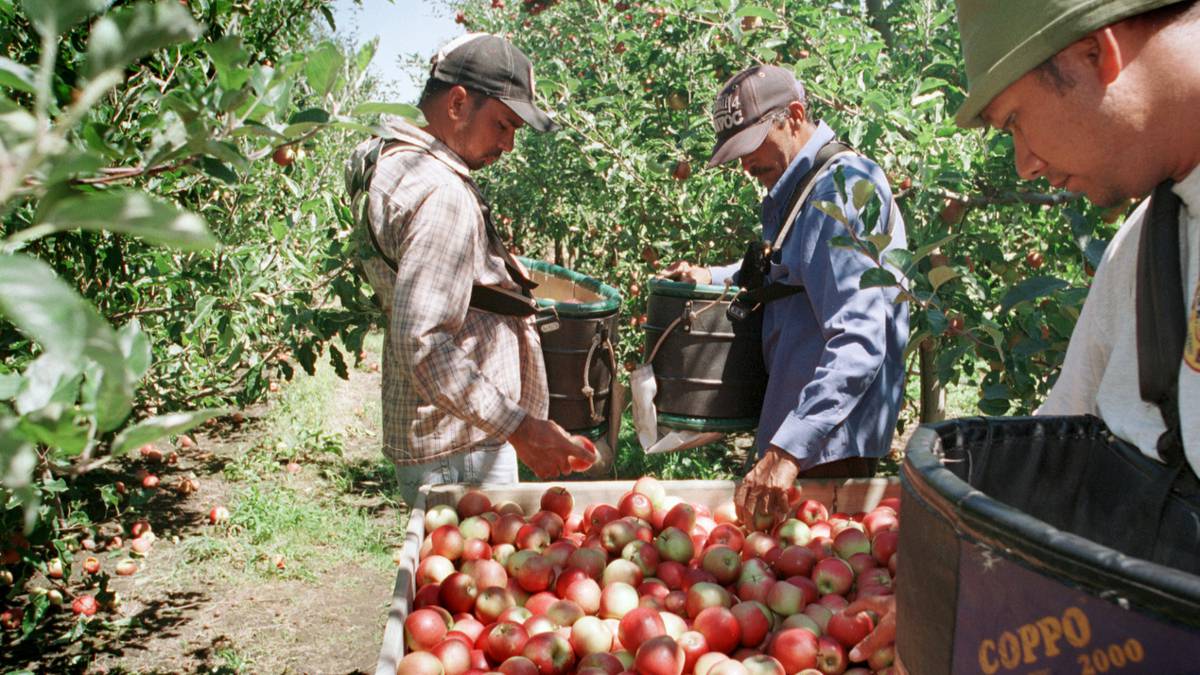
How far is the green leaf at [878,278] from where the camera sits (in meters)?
1.74

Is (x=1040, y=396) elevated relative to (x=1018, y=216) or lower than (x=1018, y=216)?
lower

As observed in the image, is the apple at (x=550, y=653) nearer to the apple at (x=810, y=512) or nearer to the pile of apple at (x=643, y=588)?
the pile of apple at (x=643, y=588)

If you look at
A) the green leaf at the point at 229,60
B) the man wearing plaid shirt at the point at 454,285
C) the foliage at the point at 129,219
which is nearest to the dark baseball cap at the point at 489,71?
the man wearing plaid shirt at the point at 454,285

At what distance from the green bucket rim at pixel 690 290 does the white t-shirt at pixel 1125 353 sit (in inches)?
58.1

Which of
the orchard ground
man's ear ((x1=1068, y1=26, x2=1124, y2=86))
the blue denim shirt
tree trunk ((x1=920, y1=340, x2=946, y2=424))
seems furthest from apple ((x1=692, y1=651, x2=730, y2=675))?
tree trunk ((x1=920, y1=340, x2=946, y2=424))

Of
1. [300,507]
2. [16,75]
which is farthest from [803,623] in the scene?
[300,507]

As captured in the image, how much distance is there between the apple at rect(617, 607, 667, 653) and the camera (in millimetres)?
1642

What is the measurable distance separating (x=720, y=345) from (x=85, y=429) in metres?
2.28

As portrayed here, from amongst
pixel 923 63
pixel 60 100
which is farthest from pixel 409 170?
pixel 923 63

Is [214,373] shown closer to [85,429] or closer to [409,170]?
[409,170]

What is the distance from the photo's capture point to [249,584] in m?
3.79

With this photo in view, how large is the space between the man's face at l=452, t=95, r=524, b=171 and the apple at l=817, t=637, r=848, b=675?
142 cm

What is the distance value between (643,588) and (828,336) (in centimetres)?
78

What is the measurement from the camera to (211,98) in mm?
647
